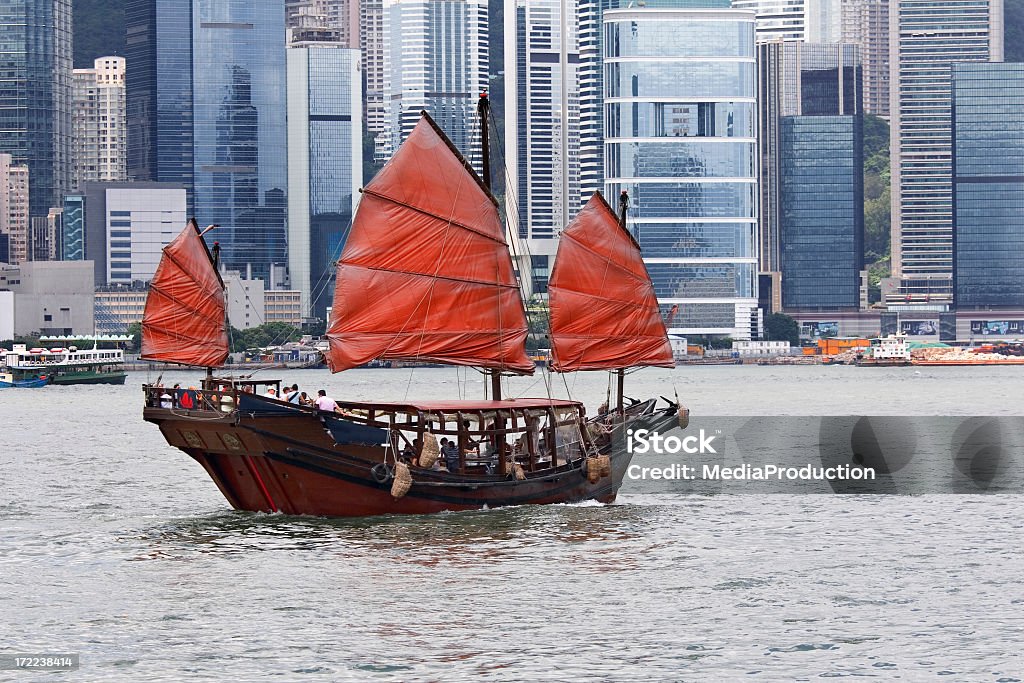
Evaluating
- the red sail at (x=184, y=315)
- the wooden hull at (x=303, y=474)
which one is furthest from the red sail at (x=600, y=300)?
the wooden hull at (x=303, y=474)

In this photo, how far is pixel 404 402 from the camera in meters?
37.0

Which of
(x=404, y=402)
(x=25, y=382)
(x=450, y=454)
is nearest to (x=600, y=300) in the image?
(x=450, y=454)

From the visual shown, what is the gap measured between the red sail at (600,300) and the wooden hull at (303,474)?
12.5 m

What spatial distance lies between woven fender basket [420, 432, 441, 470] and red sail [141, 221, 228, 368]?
11.6 m

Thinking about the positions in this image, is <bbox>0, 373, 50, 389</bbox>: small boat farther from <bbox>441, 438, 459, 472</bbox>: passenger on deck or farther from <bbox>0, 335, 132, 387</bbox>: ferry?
<bbox>441, 438, 459, 472</bbox>: passenger on deck

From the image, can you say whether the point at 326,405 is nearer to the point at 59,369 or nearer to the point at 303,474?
the point at 303,474

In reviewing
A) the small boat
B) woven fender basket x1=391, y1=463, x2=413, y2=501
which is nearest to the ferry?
the small boat

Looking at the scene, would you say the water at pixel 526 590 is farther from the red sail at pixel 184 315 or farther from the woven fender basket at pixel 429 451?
the red sail at pixel 184 315

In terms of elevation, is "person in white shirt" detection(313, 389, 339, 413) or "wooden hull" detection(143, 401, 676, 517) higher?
"person in white shirt" detection(313, 389, 339, 413)

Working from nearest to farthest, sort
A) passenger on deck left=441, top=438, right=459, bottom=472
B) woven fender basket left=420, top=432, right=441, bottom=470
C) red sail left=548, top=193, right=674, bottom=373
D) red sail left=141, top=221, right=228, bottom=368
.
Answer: woven fender basket left=420, top=432, right=441, bottom=470
passenger on deck left=441, top=438, right=459, bottom=472
red sail left=141, top=221, right=228, bottom=368
red sail left=548, top=193, right=674, bottom=373

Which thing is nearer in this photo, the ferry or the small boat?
the small boat

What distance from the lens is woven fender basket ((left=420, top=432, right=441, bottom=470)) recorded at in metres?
36.6

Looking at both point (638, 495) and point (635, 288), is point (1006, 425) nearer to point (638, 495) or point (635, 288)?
point (635, 288)

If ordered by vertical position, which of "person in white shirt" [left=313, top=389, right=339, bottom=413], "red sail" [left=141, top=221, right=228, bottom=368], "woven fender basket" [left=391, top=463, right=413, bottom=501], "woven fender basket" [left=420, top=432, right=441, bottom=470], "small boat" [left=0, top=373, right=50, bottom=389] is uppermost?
"red sail" [left=141, top=221, right=228, bottom=368]
